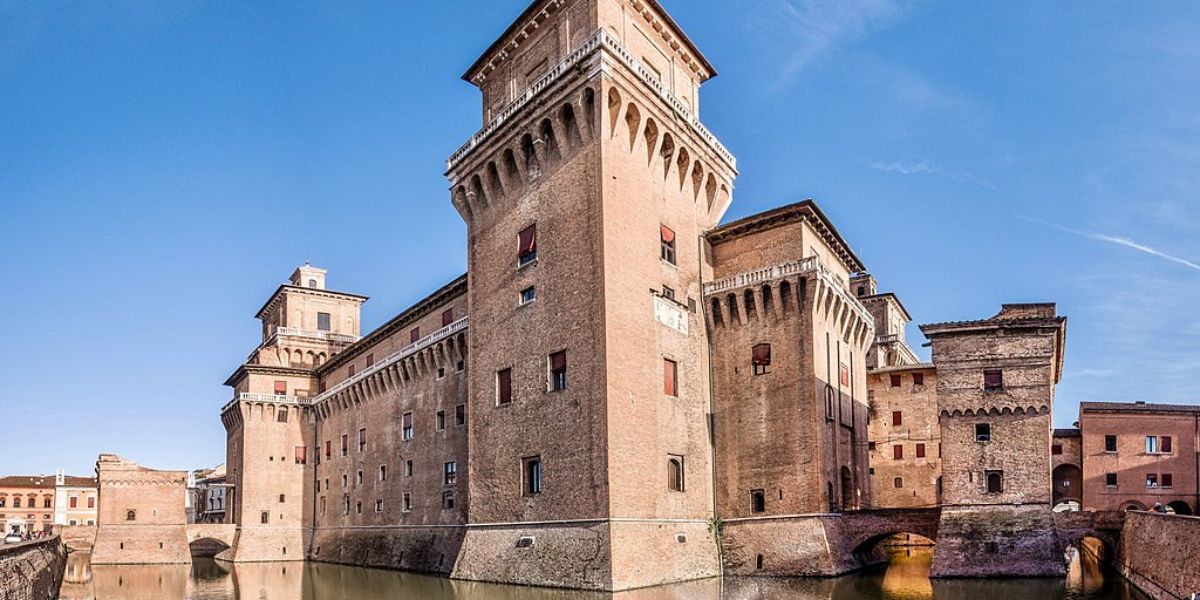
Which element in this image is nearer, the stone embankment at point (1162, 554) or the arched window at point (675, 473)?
the stone embankment at point (1162, 554)

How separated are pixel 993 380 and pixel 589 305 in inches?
556

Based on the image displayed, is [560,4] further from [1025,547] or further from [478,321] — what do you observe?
[1025,547]

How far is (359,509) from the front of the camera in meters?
51.8

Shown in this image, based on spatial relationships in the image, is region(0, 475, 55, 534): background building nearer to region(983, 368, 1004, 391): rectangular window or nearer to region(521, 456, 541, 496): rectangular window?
region(521, 456, 541, 496): rectangular window

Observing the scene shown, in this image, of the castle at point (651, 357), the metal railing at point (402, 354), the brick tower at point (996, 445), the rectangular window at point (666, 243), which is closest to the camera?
the brick tower at point (996, 445)

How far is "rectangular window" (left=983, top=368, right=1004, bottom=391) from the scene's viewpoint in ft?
102

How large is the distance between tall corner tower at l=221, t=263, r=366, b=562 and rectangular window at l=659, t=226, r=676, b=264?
3553 cm

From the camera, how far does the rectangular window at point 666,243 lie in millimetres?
34719

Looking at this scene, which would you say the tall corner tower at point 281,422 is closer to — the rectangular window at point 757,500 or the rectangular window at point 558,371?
the rectangular window at point 558,371

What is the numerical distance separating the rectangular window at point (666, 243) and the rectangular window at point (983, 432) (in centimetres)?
1245

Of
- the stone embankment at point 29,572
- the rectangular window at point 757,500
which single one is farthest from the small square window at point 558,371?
the stone embankment at point 29,572

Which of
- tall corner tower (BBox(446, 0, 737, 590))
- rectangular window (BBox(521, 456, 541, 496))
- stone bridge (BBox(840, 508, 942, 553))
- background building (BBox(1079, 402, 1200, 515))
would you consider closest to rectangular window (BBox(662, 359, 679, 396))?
Answer: tall corner tower (BBox(446, 0, 737, 590))

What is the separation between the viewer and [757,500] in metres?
33.8

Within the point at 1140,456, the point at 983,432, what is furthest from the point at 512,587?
the point at 1140,456
